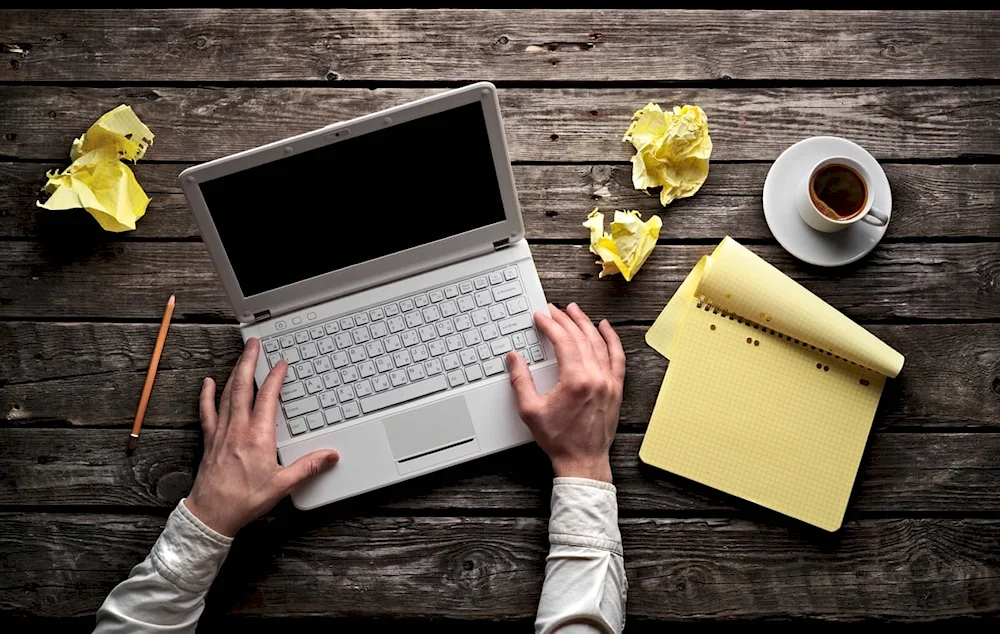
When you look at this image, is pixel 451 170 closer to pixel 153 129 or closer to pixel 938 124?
pixel 153 129

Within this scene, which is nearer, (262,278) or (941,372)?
(262,278)

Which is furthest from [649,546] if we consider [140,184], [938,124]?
[140,184]

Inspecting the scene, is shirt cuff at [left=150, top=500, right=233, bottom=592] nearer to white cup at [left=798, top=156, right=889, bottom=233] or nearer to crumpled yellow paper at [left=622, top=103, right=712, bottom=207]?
crumpled yellow paper at [left=622, top=103, right=712, bottom=207]

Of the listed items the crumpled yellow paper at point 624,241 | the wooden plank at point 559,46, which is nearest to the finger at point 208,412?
the wooden plank at point 559,46

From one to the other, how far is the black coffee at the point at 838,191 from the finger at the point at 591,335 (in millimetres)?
384

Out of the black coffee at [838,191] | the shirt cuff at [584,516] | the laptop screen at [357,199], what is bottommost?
the shirt cuff at [584,516]

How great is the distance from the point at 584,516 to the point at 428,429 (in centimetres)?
26

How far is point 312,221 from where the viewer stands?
1.06 m

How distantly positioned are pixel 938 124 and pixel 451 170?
0.81 meters

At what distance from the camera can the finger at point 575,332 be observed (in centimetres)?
112

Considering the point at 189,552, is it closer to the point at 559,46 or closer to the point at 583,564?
the point at 583,564

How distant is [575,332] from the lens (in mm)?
1138

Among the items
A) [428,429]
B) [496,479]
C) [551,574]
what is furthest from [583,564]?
[428,429]

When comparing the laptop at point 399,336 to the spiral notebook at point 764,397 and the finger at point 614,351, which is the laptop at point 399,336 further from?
the spiral notebook at point 764,397
